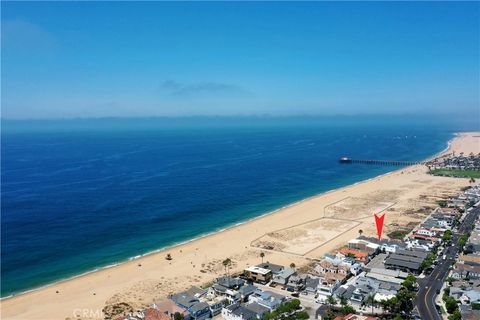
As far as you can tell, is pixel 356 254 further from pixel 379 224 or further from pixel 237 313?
pixel 237 313

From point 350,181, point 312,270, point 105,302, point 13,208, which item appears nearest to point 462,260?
point 312,270

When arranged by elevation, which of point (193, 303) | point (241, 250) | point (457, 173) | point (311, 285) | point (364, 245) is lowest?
point (241, 250)

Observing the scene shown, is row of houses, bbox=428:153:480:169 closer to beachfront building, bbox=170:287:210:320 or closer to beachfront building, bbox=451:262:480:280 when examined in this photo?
beachfront building, bbox=451:262:480:280

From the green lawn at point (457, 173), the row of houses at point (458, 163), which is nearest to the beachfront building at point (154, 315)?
the green lawn at point (457, 173)

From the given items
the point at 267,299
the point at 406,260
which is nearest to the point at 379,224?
the point at 406,260

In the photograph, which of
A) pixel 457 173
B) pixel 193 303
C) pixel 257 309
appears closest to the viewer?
pixel 257 309

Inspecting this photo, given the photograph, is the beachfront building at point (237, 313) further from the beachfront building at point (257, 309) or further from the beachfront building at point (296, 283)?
the beachfront building at point (296, 283)

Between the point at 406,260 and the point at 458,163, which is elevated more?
the point at 458,163
